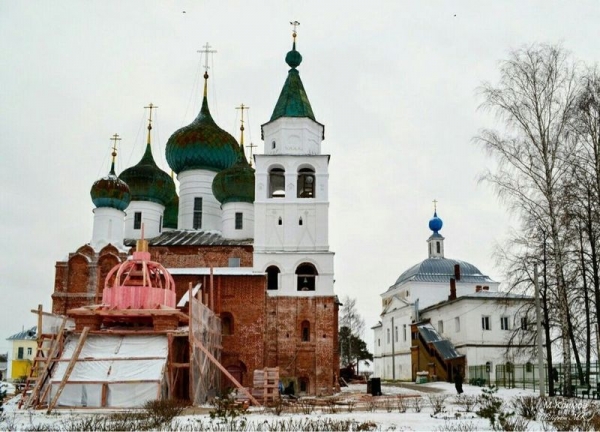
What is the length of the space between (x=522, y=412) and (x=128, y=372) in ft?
32.3

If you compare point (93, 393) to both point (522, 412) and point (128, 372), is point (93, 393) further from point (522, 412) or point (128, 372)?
point (522, 412)

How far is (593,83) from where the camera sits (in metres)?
18.3

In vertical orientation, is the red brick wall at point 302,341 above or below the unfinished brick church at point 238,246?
below

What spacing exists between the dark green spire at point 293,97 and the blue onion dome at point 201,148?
490 cm

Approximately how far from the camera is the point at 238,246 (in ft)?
97.9

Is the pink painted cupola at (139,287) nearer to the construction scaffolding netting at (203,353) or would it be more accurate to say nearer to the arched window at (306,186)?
the construction scaffolding netting at (203,353)

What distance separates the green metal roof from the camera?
33.7 meters

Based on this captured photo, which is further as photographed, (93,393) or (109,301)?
(109,301)

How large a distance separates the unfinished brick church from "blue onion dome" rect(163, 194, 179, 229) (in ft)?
4.89

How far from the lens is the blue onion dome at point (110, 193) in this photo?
2994cm

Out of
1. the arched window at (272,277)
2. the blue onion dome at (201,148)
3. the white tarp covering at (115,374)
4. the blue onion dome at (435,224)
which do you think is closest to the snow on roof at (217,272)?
the arched window at (272,277)

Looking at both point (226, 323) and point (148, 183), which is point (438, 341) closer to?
point (226, 323)

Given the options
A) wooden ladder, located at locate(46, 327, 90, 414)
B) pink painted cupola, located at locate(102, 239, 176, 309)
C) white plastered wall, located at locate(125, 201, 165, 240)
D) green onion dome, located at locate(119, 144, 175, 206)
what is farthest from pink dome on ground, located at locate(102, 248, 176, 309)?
green onion dome, located at locate(119, 144, 175, 206)

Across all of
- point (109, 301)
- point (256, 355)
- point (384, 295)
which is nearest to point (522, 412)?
point (109, 301)
